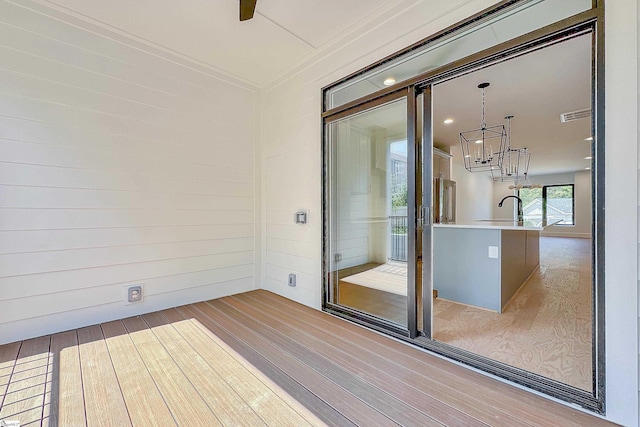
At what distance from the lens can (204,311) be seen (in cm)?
293

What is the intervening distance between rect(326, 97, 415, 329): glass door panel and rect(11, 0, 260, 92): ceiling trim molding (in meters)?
1.52

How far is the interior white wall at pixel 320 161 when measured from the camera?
1.36 meters

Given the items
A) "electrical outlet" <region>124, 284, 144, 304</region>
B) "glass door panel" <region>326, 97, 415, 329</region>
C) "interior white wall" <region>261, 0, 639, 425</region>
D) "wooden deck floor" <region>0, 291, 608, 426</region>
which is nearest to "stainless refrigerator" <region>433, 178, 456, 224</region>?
"glass door panel" <region>326, 97, 415, 329</region>

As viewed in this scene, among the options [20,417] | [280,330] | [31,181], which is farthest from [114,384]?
[31,181]

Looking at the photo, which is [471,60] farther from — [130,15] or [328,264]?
[130,15]

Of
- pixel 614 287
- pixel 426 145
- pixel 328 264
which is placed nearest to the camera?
pixel 614 287

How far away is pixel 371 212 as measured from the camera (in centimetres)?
267

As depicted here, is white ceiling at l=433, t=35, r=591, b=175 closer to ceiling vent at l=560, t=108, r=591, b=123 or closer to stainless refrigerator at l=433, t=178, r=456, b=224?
ceiling vent at l=560, t=108, r=591, b=123

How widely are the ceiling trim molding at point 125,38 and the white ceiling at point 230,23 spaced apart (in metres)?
0.03

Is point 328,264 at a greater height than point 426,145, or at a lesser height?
lesser

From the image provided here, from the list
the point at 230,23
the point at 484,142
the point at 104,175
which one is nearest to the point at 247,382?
the point at 104,175

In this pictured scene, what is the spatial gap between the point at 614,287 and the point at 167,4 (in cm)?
351

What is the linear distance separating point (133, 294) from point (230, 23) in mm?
2703

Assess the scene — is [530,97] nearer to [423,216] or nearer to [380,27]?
[380,27]
